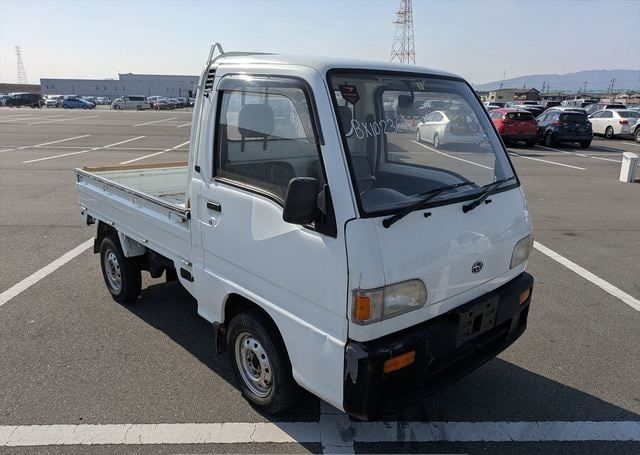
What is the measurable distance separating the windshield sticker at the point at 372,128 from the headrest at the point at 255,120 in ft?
1.66

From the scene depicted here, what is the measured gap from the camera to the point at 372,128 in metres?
2.84

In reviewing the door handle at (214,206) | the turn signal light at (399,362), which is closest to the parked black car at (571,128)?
the door handle at (214,206)

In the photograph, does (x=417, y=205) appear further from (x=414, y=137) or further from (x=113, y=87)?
(x=113, y=87)

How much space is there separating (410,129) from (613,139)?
2765 cm

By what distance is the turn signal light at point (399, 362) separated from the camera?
7.61ft

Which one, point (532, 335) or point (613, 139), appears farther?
point (613, 139)

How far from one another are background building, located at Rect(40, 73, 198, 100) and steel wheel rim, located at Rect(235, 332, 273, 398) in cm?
10150

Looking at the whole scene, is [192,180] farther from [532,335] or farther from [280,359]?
[532,335]

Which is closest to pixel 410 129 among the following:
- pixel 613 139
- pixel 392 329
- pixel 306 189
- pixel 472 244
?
pixel 472 244

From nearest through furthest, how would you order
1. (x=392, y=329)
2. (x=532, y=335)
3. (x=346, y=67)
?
(x=392, y=329) < (x=346, y=67) < (x=532, y=335)

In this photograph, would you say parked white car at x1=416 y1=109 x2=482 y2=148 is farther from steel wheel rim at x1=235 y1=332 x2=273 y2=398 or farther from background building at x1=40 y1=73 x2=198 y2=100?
background building at x1=40 y1=73 x2=198 y2=100

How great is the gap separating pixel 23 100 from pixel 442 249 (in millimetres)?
67266

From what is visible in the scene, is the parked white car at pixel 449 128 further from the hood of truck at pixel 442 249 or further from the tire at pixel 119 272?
the tire at pixel 119 272

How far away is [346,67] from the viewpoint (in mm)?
2613
